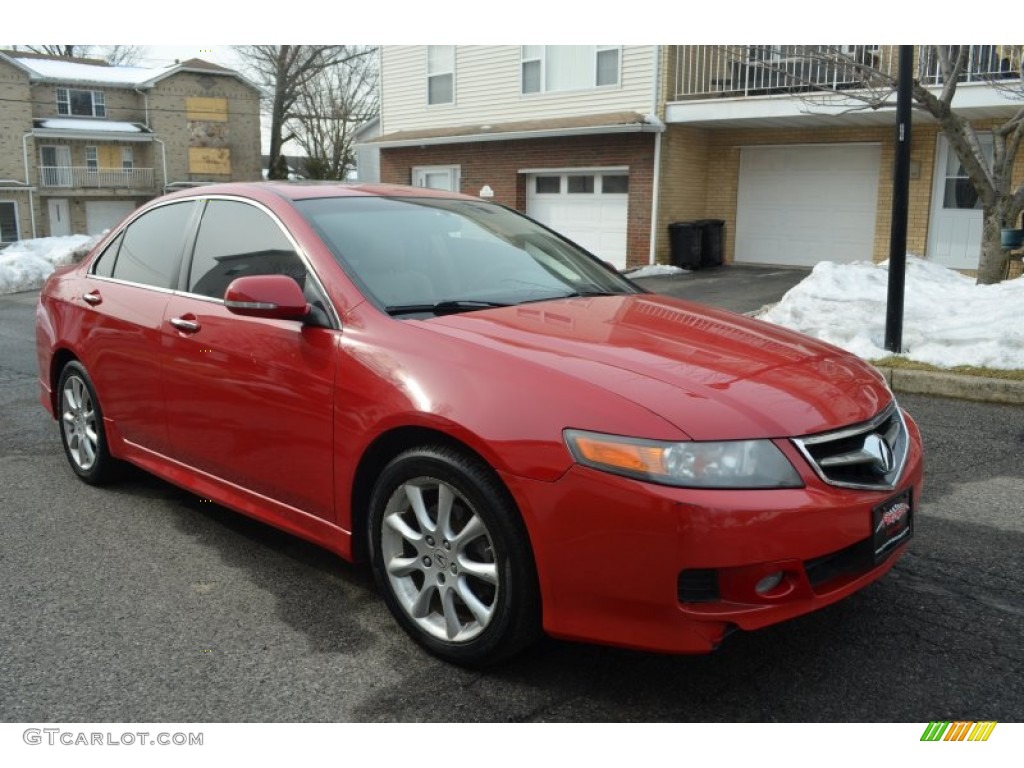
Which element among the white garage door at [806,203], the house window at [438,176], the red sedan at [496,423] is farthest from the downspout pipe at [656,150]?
the red sedan at [496,423]

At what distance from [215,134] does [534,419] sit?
53.8 m

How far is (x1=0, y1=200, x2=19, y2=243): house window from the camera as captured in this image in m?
46.1

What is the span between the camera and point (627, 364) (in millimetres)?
3010

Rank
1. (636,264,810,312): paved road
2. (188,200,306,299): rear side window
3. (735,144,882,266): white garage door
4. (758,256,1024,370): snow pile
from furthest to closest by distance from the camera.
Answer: (735,144,882,266): white garage door → (636,264,810,312): paved road → (758,256,1024,370): snow pile → (188,200,306,299): rear side window

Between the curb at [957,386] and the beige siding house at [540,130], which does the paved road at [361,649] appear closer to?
the curb at [957,386]

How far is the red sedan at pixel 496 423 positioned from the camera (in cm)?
268

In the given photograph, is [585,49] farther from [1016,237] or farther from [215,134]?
[215,134]

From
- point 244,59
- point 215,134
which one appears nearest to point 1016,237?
point 244,59

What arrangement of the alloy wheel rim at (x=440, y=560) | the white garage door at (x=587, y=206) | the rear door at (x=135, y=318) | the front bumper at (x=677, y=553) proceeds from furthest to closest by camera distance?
1. the white garage door at (x=587, y=206)
2. the rear door at (x=135, y=318)
3. the alloy wheel rim at (x=440, y=560)
4. the front bumper at (x=677, y=553)

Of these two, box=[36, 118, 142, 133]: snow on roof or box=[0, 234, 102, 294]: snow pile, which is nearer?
box=[0, 234, 102, 294]: snow pile

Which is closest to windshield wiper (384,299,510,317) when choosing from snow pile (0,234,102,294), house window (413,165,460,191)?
snow pile (0,234,102,294)

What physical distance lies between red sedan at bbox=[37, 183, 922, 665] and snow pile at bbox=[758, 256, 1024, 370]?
4.53 metres

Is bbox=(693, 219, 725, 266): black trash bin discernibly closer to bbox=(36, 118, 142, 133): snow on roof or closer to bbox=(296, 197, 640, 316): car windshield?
bbox=(296, 197, 640, 316): car windshield

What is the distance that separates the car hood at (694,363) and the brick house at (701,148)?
12145 mm
